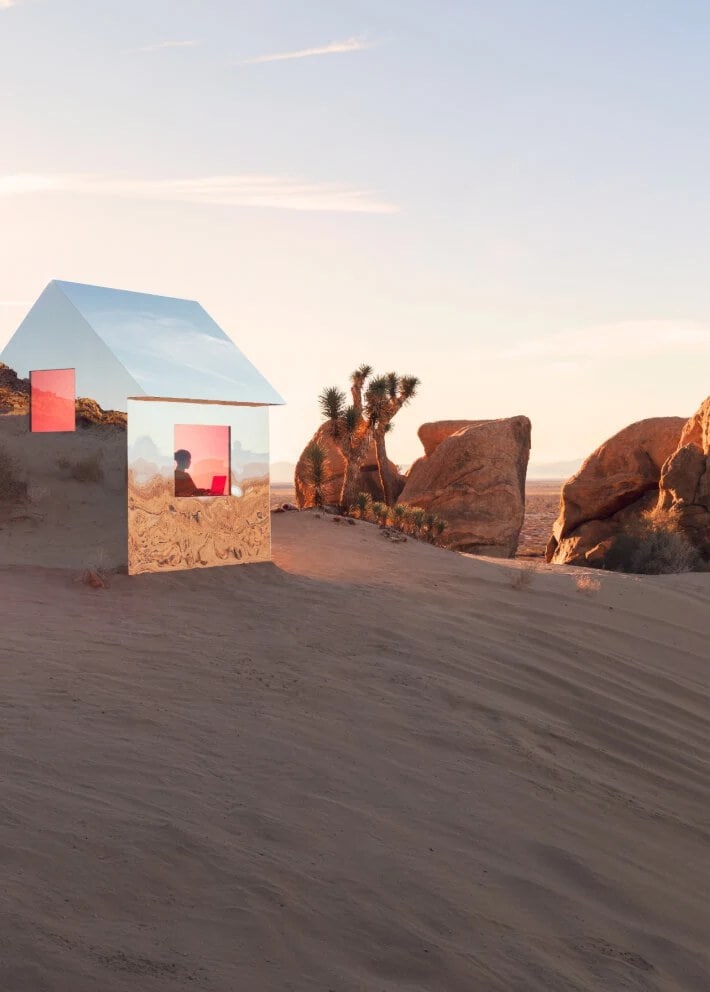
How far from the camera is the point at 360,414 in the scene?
1004 inches

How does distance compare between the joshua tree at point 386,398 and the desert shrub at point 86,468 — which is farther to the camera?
the joshua tree at point 386,398

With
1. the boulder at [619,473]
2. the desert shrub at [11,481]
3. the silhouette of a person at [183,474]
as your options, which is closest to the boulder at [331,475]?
the boulder at [619,473]

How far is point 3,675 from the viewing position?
6582 millimetres

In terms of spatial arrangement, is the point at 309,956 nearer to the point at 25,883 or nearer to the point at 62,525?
the point at 25,883

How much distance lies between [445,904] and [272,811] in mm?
1080

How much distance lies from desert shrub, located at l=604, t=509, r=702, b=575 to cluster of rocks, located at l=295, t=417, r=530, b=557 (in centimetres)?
617

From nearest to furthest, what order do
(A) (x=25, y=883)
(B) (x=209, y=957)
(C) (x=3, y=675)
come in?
(B) (x=209, y=957) → (A) (x=25, y=883) → (C) (x=3, y=675)

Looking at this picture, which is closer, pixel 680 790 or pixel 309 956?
pixel 309 956

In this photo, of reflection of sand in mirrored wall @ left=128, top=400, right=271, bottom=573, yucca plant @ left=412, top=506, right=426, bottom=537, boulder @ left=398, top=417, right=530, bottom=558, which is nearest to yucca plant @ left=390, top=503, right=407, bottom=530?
yucca plant @ left=412, top=506, right=426, bottom=537

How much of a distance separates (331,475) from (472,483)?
4.43m

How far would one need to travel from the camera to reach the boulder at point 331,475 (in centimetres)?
2845

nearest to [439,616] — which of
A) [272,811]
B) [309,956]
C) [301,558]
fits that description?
[301,558]

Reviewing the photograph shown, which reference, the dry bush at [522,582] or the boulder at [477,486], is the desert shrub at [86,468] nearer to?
the dry bush at [522,582]

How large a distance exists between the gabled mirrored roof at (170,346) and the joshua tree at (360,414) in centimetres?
1188
